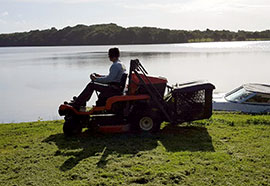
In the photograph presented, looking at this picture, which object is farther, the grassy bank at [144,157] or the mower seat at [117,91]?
the mower seat at [117,91]

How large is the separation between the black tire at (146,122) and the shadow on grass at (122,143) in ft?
0.71

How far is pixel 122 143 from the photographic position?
25.2ft

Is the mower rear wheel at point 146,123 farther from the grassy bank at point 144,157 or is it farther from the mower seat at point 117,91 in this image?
Answer: the mower seat at point 117,91

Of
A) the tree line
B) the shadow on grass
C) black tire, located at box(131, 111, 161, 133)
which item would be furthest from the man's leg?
the tree line

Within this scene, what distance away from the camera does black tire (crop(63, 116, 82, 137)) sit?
8.51 m

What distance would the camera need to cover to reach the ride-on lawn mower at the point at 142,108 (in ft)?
27.8

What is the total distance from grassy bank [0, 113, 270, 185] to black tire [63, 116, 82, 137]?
222mm

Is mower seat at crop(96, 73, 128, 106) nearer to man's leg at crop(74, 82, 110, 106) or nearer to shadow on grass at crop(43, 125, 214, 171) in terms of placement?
man's leg at crop(74, 82, 110, 106)

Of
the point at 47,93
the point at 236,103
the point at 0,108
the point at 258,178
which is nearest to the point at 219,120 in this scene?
the point at 236,103

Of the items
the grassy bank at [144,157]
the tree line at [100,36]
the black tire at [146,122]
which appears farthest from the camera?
the tree line at [100,36]

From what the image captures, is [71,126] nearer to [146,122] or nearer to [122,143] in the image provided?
[122,143]

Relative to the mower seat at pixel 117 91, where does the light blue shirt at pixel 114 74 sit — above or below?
above

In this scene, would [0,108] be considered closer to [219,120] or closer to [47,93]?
[47,93]

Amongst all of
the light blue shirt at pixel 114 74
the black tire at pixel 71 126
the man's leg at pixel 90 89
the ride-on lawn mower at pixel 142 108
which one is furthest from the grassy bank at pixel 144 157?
the light blue shirt at pixel 114 74
